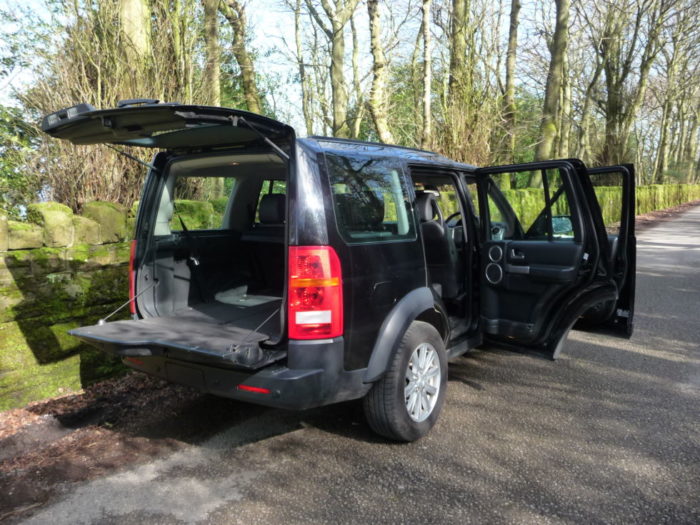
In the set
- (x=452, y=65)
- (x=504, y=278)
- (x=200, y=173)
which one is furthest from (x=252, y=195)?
(x=452, y=65)

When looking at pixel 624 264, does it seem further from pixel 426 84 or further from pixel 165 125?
pixel 426 84

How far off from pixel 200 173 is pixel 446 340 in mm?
2356

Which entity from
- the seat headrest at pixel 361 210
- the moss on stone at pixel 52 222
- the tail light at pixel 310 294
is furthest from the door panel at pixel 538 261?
the moss on stone at pixel 52 222

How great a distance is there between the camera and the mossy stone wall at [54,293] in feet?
12.8

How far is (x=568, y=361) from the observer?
5016mm

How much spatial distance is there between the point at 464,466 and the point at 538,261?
182 cm

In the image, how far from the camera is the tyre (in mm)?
3188

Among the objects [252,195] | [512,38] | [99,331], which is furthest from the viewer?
[512,38]

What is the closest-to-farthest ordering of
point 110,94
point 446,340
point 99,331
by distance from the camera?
point 99,331 < point 446,340 < point 110,94

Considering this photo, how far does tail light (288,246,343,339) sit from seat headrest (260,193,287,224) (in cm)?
118

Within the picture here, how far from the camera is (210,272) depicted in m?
4.50

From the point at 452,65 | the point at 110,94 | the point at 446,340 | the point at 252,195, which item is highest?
the point at 452,65

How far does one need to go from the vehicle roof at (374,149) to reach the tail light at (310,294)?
68cm

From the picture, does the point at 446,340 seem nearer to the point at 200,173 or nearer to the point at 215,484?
the point at 215,484
